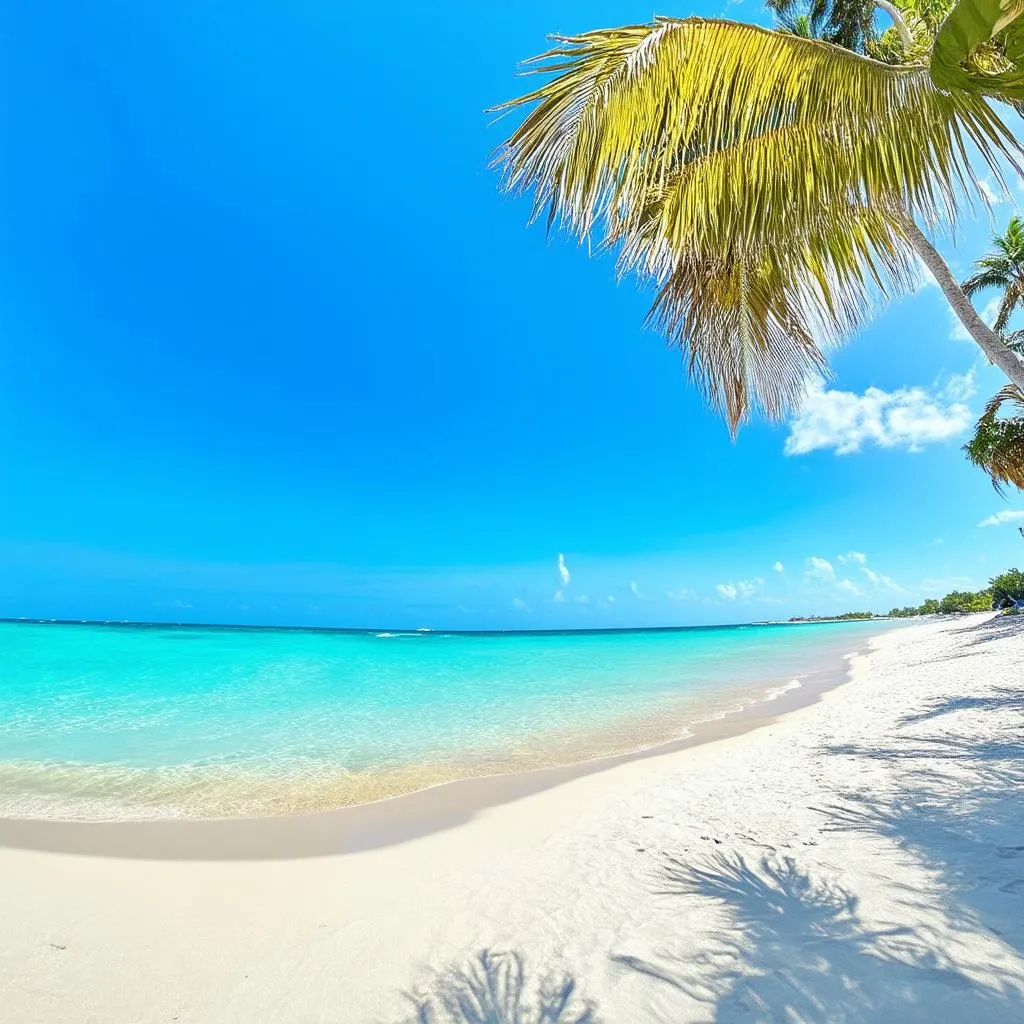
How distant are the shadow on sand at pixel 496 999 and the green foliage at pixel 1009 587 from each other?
31128 millimetres

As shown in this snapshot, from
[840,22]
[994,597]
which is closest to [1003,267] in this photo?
[840,22]

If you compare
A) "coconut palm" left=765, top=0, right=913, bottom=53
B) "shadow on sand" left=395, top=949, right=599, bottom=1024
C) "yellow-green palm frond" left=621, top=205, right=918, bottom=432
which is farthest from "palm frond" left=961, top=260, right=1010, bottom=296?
"shadow on sand" left=395, top=949, right=599, bottom=1024

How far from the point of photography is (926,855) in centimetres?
252

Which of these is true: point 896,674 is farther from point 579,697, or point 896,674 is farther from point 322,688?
point 322,688

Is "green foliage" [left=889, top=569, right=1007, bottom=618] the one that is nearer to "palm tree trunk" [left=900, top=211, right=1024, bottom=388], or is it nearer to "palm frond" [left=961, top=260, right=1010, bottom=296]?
"palm frond" [left=961, top=260, right=1010, bottom=296]

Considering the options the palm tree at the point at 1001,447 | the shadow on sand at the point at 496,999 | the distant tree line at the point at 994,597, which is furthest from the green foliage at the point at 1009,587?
the shadow on sand at the point at 496,999

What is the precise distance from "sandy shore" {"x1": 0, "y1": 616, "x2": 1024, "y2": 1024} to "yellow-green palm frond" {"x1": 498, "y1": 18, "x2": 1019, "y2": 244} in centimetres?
362

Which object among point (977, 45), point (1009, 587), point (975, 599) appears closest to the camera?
point (977, 45)

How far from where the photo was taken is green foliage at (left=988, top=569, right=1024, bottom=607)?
78.7 ft

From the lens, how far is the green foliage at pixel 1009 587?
24.0 metres

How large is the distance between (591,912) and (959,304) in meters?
5.12

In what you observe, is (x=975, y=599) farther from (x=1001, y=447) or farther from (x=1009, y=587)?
(x=1001, y=447)

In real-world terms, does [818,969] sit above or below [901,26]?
below

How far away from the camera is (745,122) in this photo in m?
3.06
